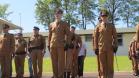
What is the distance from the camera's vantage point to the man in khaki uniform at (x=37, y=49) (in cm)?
1708

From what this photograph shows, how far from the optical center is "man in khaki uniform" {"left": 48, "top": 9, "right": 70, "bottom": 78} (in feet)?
42.7

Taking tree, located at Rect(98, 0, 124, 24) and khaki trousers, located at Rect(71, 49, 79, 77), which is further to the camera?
tree, located at Rect(98, 0, 124, 24)

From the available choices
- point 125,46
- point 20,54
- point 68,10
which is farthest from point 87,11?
point 20,54

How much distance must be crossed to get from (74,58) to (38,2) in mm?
65499

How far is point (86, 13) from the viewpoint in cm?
8144

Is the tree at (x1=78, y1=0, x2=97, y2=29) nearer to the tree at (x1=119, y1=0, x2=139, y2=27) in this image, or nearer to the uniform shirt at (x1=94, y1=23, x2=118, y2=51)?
the tree at (x1=119, y1=0, x2=139, y2=27)

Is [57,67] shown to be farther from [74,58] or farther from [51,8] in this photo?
[51,8]

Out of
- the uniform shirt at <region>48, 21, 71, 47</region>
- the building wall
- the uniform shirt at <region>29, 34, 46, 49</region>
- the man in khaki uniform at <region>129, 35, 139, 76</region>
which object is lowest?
the building wall

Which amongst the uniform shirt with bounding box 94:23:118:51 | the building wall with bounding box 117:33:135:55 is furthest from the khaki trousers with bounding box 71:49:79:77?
the building wall with bounding box 117:33:135:55

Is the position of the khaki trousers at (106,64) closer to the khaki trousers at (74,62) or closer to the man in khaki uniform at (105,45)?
the man in khaki uniform at (105,45)

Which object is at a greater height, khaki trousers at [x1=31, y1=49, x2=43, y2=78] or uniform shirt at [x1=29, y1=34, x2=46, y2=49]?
uniform shirt at [x1=29, y1=34, x2=46, y2=49]

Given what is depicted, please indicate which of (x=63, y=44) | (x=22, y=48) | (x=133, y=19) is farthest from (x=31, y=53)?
(x=133, y=19)

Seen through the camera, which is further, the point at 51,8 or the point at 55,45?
the point at 51,8

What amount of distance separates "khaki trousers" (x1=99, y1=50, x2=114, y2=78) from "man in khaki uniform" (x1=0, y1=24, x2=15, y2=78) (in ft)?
14.6
